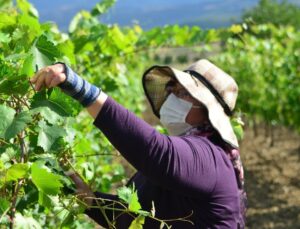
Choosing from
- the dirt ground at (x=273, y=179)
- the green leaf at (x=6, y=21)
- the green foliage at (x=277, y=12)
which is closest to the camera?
the green leaf at (x=6, y=21)

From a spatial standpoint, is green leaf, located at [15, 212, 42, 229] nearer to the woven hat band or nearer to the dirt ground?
the woven hat band

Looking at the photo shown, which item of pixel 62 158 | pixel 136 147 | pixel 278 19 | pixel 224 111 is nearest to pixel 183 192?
pixel 136 147

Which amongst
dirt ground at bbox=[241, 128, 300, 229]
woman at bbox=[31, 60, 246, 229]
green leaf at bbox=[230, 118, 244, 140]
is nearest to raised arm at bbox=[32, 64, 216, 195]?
woman at bbox=[31, 60, 246, 229]

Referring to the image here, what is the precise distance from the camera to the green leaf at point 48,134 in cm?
125

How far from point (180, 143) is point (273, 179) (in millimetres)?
6442

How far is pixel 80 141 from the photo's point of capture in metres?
1.96

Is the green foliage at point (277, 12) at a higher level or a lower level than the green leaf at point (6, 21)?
higher

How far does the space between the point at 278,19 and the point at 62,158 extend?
144ft

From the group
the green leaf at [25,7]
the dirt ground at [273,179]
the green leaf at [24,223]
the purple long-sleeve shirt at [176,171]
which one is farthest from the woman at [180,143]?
the dirt ground at [273,179]

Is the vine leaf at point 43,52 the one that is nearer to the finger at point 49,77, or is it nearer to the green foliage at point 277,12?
the finger at point 49,77

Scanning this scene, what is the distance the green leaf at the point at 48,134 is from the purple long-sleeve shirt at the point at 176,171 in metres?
0.16

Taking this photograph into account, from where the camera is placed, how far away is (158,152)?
1.52 metres

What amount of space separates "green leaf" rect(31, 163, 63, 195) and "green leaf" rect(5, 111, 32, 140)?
0.25ft

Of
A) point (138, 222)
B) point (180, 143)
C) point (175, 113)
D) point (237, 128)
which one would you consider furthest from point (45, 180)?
point (237, 128)
